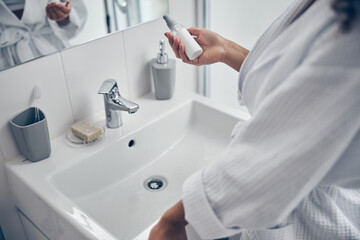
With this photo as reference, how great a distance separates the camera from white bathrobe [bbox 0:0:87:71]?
792 mm

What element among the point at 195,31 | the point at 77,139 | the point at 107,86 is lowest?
the point at 77,139

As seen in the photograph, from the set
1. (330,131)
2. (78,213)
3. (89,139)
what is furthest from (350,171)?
(89,139)

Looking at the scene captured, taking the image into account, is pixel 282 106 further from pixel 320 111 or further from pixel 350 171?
pixel 350 171

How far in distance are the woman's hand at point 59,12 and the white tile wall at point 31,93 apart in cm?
8

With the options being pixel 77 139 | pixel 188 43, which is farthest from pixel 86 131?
pixel 188 43

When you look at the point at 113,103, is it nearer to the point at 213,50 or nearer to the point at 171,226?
the point at 213,50

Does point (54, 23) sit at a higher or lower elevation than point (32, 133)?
higher

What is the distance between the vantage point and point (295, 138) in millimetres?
463

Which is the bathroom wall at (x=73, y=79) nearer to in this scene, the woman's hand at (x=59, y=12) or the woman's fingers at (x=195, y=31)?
the woman's hand at (x=59, y=12)

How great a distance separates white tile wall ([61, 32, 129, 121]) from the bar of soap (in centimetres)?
4

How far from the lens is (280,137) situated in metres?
0.48

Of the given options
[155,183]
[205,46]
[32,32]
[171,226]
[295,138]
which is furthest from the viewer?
[155,183]

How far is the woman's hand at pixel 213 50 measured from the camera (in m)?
0.89

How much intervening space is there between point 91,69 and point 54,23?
159mm
